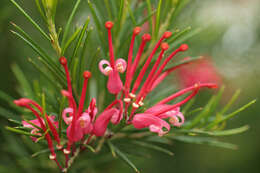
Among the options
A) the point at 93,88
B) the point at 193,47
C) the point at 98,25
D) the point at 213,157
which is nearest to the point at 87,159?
the point at 93,88

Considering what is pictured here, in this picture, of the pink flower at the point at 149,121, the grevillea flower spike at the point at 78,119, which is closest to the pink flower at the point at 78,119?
the grevillea flower spike at the point at 78,119

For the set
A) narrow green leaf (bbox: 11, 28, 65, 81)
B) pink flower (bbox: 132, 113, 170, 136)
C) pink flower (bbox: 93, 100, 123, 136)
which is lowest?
pink flower (bbox: 132, 113, 170, 136)

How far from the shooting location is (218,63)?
162 centimetres

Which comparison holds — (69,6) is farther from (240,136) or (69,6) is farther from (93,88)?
(240,136)

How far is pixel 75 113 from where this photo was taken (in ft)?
1.99

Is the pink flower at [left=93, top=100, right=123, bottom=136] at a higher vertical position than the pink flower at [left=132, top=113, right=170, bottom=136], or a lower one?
higher

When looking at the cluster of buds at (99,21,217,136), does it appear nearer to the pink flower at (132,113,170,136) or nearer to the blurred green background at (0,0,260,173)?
the pink flower at (132,113,170,136)

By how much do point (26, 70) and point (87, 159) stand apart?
0.45 meters

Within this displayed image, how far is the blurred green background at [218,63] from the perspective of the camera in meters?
1.15

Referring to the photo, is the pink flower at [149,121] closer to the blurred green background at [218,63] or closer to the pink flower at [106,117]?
the pink flower at [106,117]

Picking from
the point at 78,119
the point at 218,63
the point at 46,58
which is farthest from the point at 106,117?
the point at 218,63

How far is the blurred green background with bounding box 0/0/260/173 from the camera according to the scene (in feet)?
3.77

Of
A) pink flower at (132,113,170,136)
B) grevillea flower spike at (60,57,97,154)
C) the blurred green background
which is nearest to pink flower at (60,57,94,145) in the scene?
grevillea flower spike at (60,57,97,154)

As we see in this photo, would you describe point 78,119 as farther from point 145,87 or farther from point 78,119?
point 145,87
